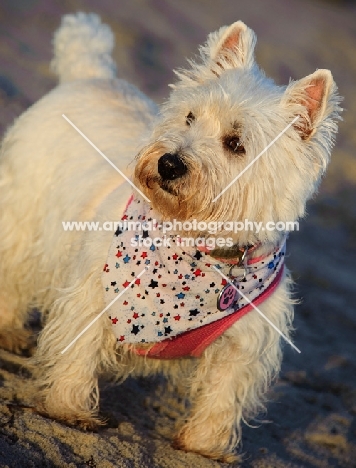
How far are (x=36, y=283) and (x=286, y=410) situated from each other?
1.67 m

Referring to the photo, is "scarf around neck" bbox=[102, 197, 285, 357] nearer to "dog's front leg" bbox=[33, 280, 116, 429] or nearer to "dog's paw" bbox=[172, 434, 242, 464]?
"dog's front leg" bbox=[33, 280, 116, 429]

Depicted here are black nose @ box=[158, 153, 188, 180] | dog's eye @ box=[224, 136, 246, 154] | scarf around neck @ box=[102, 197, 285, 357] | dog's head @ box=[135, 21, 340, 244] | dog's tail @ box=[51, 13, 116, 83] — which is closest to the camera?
black nose @ box=[158, 153, 188, 180]

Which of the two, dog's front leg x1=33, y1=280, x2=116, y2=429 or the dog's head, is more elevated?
the dog's head

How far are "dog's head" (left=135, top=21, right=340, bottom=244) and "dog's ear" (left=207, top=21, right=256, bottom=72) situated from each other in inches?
7.7

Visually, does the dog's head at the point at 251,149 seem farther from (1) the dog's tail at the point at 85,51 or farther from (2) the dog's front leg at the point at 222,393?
(1) the dog's tail at the point at 85,51

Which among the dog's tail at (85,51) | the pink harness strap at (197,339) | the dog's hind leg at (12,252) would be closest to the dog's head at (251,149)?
the pink harness strap at (197,339)

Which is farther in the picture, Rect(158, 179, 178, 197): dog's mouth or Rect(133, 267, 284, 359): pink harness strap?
Rect(133, 267, 284, 359): pink harness strap

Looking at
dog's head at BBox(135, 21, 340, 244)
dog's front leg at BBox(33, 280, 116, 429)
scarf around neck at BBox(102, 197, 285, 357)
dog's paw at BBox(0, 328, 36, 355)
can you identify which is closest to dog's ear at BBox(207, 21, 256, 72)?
dog's head at BBox(135, 21, 340, 244)

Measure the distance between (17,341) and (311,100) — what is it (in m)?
2.19

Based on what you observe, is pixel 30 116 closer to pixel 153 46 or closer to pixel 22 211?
pixel 22 211

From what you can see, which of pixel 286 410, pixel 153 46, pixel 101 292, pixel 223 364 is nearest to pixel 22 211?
pixel 101 292

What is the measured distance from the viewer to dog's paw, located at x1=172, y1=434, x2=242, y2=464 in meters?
4.10

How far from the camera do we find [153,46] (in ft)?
42.8

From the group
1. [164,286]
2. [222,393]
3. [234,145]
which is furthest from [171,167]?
[222,393]
